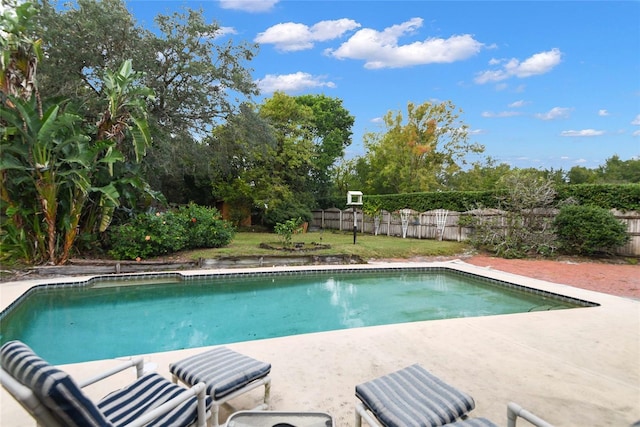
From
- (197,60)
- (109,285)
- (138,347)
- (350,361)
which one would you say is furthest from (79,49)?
(350,361)

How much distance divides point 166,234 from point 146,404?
26.3ft

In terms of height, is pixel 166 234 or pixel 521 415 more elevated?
pixel 166 234

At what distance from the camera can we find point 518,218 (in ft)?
40.0

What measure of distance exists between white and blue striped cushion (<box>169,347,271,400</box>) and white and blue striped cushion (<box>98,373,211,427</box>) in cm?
16

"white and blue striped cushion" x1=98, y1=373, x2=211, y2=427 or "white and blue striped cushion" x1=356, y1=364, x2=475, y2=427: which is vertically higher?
"white and blue striped cushion" x1=98, y1=373, x2=211, y2=427

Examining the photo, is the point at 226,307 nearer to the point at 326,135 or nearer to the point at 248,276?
the point at 248,276

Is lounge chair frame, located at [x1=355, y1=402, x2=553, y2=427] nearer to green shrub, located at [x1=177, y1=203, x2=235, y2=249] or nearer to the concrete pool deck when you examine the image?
the concrete pool deck

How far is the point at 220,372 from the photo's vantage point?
8.54 ft

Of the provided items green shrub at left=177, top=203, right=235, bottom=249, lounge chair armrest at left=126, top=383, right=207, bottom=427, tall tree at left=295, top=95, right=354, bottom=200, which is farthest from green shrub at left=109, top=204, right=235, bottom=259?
tall tree at left=295, top=95, right=354, bottom=200

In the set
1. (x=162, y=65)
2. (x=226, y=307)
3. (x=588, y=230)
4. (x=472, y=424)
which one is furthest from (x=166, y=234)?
(x=588, y=230)

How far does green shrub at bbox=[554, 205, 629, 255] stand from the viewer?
10422mm

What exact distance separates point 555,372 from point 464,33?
13240 mm

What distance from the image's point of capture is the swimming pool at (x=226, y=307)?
16.8 ft

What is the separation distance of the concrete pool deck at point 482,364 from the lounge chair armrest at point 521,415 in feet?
2.36
